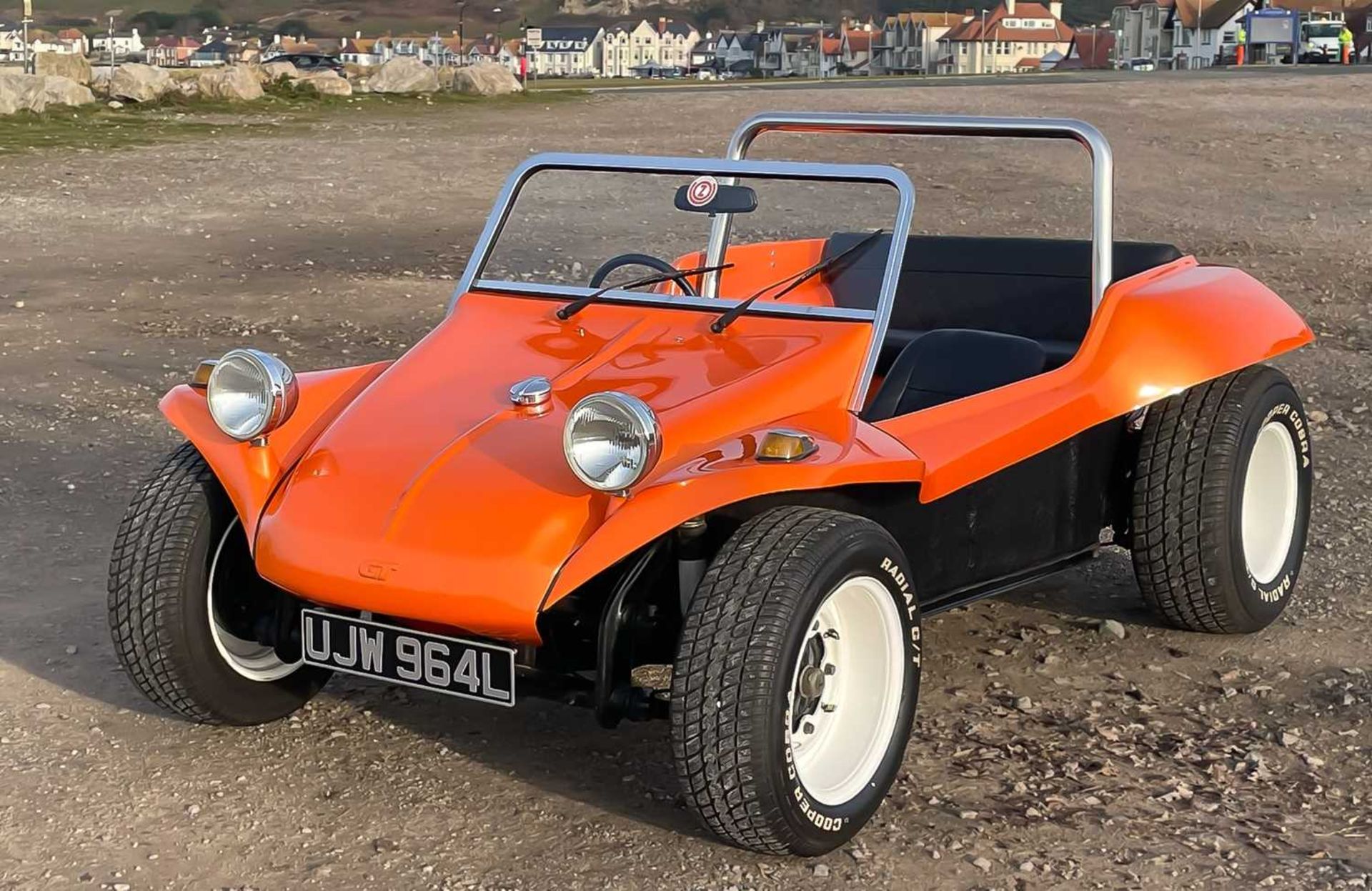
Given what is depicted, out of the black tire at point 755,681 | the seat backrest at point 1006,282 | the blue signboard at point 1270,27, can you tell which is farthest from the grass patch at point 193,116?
the blue signboard at point 1270,27

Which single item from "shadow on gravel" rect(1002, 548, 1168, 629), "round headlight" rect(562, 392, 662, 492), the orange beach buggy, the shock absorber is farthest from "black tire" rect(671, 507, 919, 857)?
"shadow on gravel" rect(1002, 548, 1168, 629)

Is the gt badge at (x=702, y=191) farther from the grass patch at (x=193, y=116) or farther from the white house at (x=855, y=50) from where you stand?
the white house at (x=855, y=50)

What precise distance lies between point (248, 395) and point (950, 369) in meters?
1.82

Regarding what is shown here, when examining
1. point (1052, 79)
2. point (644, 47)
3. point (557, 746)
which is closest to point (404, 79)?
point (1052, 79)

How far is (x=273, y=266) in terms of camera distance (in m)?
12.5

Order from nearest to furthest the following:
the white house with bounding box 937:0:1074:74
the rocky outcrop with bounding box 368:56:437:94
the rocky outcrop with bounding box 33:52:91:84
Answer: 1. the rocky outcrop with bounding box 33:52:91:84
2. the rocky outcrop with bounding box 368:56:437:94
3. the white house with bounding box 937:0:1074:74

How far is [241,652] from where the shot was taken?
4.46m

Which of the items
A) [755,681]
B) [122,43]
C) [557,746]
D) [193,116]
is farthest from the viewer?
[122,43]

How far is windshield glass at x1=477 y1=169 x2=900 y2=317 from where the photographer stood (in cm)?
485

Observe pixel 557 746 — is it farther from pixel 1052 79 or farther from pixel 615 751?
pixel 1052 79

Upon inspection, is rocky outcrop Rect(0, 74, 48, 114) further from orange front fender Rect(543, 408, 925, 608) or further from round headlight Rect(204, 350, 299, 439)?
orange front fender Rect(543, 408, 925, 608)

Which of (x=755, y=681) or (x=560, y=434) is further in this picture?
(x=560, y=434)

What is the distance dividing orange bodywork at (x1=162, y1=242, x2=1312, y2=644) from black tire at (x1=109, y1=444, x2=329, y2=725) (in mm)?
121

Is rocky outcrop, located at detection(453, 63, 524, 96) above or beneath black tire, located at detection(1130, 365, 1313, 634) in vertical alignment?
above
